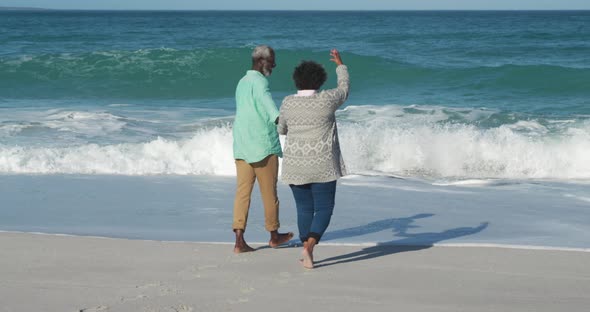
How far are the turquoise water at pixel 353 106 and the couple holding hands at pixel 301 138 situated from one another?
4.58 meters

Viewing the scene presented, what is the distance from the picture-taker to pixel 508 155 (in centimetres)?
1131

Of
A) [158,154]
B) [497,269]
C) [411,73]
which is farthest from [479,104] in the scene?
[497,269]

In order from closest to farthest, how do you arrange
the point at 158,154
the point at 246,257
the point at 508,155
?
the point at 246,257, the point at 158,154, the point at 508,155

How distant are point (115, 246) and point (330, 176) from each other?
5.46ft

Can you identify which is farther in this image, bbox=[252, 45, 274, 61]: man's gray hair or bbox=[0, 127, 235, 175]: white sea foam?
bbox=[0, 127, 235, 175]: white sea foam

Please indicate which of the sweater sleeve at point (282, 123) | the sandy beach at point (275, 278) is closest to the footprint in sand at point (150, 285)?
the sandy beach at point (275, 278)

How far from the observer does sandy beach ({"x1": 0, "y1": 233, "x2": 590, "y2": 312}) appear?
4422 mm

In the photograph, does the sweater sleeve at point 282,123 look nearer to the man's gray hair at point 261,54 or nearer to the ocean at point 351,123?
the man's gray hair at point 261,54

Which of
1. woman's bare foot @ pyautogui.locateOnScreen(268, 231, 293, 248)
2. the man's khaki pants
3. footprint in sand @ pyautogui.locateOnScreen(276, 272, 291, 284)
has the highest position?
the man's khaki pants

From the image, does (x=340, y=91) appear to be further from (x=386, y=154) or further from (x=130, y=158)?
(x=386, y=154)

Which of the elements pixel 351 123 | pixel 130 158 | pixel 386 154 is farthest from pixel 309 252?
pixel 351 123

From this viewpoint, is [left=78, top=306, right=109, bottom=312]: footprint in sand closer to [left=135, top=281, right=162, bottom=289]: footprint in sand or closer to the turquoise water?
[left=135, top=281, right=162, bottom=289]: footprint in sand

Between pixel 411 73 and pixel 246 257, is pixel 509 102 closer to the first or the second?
pixel 411 73

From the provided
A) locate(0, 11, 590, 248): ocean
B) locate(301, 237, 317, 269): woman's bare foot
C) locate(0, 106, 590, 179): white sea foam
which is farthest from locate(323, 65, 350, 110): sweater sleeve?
locate(0, 106, 590, 179): white sea foam
